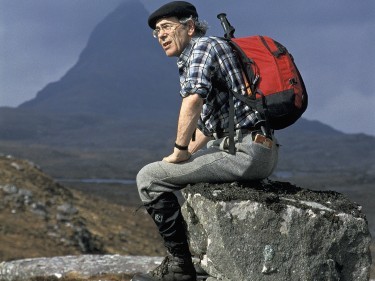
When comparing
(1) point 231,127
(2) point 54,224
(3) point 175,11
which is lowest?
(2) point 54,224

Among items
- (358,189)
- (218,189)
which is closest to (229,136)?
(218,189)

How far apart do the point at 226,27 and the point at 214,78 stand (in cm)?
75

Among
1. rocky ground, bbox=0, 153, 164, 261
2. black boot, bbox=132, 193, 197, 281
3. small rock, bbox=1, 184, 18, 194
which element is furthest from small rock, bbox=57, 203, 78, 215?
black boot, bbox=132, 193, 197, 281

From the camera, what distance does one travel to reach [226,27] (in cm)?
740

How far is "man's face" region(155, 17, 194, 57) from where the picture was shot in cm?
696

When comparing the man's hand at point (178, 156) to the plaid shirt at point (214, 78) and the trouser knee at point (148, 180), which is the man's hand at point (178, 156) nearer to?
the trouser knee at point (148, 180)

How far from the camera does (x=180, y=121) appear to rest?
6578 mm

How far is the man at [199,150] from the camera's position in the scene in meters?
6.91

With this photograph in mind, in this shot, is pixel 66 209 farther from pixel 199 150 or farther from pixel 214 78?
pixel 214 78

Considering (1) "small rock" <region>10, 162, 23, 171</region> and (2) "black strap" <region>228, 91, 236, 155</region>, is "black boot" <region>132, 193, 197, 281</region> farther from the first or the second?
(1) "small rock" <region>10, 162, 23, 171</region>

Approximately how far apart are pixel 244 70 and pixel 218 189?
121 cm

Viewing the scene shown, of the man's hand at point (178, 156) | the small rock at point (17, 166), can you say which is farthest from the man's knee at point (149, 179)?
the small rock at point (17, 166)

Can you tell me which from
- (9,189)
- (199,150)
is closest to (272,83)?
(199,150)

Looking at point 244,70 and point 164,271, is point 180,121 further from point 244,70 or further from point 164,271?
point 164,271
